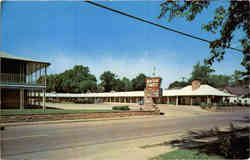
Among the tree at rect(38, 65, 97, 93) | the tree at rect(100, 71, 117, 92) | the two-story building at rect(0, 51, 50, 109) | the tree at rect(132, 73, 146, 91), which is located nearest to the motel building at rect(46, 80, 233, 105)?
the tree at rect(38, 65, 97, 93)

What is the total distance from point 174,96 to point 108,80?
3575cm

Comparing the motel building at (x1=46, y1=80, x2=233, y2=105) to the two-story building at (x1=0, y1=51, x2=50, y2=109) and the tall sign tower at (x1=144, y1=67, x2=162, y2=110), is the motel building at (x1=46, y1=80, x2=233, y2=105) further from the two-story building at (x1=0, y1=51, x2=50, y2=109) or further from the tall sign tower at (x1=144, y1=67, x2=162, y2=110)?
the two-story building at (x1=0, y1=51, x2=50, y2=109)

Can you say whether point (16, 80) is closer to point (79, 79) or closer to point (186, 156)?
point (186, 156)

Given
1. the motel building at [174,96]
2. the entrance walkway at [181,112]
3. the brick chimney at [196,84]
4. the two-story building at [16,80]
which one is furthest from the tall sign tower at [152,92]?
the brick chimney at [196,84]

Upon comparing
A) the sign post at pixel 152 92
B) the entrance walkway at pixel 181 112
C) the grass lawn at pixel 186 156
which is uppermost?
the sign post at pixel 152 92

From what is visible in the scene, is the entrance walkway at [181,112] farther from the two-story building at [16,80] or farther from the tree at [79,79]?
the tree at [79,79]

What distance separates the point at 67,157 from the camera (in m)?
6.13

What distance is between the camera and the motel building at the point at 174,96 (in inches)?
1612

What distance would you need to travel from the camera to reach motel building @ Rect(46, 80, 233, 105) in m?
41.0

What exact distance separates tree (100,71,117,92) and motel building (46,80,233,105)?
39.8 ft

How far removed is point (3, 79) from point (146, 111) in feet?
52.1

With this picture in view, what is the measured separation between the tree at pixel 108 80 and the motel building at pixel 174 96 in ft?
39.8

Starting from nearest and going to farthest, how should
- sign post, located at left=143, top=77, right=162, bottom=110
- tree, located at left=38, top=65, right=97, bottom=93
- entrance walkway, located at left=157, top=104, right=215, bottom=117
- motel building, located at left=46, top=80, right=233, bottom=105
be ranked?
sign post, located at left=143, top=77, right=162, bottom=110, entrance walkway, located at left=157, top=104, right=215, bottom=117, motel building, located at left=46, top=80, right=233, bottom=105, tree, located at left=38, top=65, right=97, bottom=93

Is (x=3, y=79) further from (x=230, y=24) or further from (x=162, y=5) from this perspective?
(x=230, y=24)
